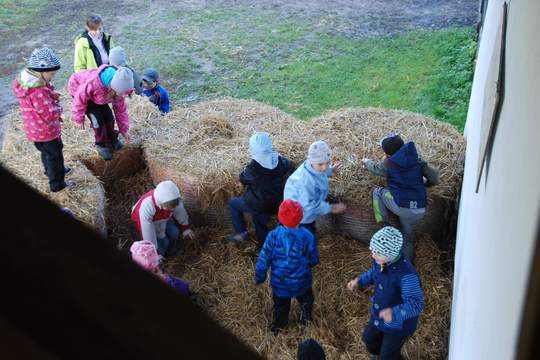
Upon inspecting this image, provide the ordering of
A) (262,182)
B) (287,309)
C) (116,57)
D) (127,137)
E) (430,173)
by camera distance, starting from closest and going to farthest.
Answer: (287,309), (430,173), (262,182), (127,137), (116,57)

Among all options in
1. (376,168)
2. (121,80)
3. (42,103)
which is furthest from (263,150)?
(42,103)

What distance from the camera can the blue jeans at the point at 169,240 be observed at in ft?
18.1

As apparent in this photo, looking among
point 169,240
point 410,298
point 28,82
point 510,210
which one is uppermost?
point 510,210

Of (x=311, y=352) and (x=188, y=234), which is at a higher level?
(x=311, y=352)

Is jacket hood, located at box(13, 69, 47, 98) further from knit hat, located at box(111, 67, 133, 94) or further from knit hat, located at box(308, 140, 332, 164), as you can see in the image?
knit hat, located at box(308, 140, 332, 164)

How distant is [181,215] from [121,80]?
1417 mm

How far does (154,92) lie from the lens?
7.52 m

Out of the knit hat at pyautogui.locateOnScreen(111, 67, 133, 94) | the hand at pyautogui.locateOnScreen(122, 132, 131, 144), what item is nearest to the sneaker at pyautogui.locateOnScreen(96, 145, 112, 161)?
the hand at pyautogui.locateOnScreen(122, 132, 131, 144)

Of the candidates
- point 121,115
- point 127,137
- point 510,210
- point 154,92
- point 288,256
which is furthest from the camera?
point 154,92

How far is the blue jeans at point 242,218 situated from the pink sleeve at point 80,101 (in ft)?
5.70

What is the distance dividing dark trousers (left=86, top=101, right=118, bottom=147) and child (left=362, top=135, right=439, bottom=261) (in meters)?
2.89

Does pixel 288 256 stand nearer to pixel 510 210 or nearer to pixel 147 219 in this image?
pixel 147 219

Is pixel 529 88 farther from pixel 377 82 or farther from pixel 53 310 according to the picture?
pixel 377 82

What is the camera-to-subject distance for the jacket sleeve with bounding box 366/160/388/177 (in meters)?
5.23
